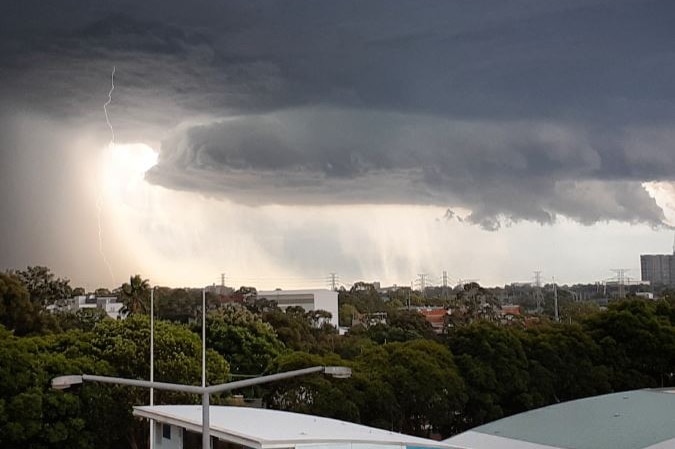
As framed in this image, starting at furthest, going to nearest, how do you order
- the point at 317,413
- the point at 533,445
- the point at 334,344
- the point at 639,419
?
the point at 334,344 < the point at 317,413 < the point at 639,419 < the point at 533,445

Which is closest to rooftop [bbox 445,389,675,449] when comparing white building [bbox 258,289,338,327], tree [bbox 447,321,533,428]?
tree [bbox 447,321,533,428]

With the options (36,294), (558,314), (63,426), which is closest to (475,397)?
(63,426)

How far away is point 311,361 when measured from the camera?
4662 centimetres

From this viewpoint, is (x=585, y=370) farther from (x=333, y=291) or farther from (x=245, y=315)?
(x=333, y=291)

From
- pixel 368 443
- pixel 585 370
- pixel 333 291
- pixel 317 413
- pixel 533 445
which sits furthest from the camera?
pixel 333 291

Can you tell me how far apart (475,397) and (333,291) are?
1308 inches

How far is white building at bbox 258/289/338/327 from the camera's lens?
270 ft

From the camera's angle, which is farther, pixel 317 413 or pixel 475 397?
pixel 475 397

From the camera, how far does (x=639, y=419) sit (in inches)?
1479

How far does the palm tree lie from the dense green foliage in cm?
9

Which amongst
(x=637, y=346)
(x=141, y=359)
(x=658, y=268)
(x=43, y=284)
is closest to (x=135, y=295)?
(x=43, y=284)

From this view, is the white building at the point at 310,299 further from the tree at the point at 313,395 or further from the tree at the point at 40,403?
the tree at the point at 40,403

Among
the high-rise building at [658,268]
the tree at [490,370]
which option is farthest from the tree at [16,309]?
the high-rise building at [658,268]

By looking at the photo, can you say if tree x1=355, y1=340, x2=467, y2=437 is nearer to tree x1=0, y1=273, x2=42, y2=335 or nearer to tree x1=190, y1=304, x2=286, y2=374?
tree x1=190, y1=304, x2=286, y2=374
